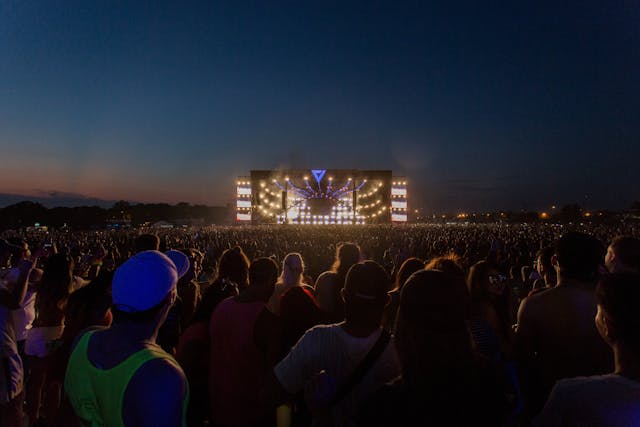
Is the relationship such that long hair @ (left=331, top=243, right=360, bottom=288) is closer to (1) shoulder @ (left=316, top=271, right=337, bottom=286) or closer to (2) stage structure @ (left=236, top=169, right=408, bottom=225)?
(1) shoulder @ (left=316, top=271, right=337, bottom=286)

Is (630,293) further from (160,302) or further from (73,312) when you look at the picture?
(73,312)

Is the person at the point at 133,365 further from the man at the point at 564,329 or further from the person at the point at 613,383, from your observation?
the man at the point at 564,329

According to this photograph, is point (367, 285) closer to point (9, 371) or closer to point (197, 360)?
point (197, 360)

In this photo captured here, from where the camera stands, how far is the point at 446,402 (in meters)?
1.19

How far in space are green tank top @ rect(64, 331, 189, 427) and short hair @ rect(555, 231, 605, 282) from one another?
245cm

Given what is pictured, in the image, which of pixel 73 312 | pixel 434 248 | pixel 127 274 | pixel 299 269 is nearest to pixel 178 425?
pixel 127 274

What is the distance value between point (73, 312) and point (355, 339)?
2.02 metres

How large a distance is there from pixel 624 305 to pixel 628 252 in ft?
5.63

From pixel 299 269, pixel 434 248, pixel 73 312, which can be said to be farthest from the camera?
pixel 434 248

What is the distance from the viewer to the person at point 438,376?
1.19 m

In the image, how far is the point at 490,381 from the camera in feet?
4.07

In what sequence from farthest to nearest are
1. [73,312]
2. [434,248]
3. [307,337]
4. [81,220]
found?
[81,220]
[434,248]
[73,312]
[307,337]

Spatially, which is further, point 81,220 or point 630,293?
point 81,220

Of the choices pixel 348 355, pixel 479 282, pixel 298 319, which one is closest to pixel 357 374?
pixel 348 355
